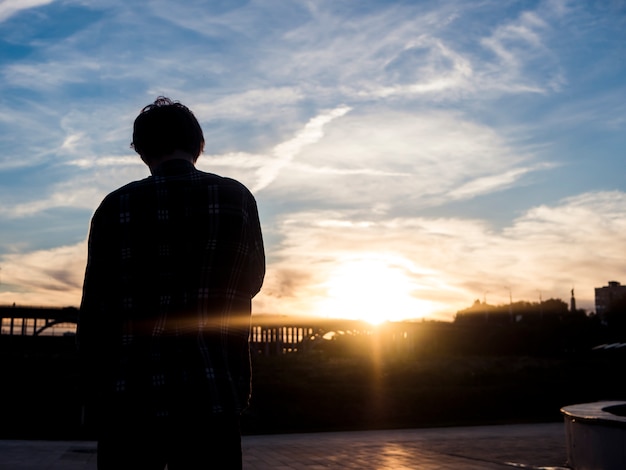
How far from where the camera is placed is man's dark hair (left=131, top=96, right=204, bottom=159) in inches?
84.8

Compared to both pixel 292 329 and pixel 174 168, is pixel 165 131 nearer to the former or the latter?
pixel 174 168

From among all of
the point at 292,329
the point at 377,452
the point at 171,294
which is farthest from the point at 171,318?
the point at 292,329

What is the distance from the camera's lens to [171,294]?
73.8 inches

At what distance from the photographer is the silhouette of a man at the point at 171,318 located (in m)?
1.79

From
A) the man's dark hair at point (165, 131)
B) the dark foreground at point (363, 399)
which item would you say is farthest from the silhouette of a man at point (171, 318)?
the dark foreground at point (363, 399)

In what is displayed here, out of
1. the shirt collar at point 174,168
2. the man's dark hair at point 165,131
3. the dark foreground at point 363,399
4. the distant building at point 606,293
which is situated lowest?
the dark foreground at point 363,399

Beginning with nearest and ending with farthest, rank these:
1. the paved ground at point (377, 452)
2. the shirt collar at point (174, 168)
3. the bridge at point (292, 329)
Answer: the shirt collar at point (174, 168) < the paved ground at point (377, 452) < the bridge at point (292, 329)

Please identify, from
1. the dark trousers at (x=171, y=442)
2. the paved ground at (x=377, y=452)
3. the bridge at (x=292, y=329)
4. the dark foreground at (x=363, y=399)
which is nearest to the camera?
the dark trousers at (x=171, y=442)

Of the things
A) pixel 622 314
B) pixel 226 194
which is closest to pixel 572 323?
pixel 622 314

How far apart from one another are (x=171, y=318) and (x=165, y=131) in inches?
25.6

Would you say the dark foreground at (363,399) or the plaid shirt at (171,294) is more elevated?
the plaid shirt at (171,294)

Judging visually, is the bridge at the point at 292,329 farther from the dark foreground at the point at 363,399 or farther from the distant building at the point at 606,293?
the distant building at the point at 606,293

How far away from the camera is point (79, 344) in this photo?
74.9 inches

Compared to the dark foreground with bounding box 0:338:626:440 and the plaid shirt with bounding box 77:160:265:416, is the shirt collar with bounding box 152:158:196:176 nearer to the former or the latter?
the plaid shirt with bounding box 77:160:265:416
